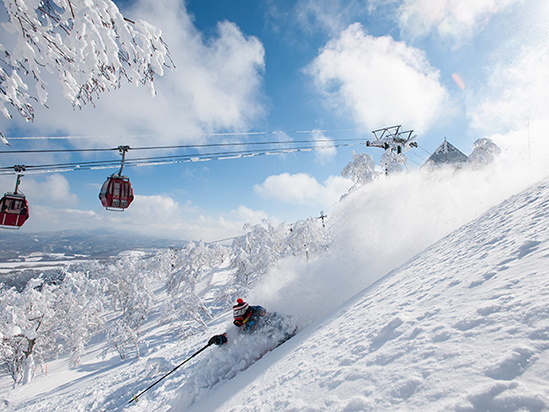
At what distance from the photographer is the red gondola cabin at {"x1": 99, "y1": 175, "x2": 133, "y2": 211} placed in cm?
A: 717

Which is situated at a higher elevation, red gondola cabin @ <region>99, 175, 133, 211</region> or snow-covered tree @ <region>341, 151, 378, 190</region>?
snow-covered tree @ <region>341, 151, 378, 190</region>

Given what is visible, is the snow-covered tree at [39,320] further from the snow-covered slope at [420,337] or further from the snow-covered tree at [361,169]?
the snow-covered tree at [361,169]

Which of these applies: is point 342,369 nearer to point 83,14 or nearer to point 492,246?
point 492,246

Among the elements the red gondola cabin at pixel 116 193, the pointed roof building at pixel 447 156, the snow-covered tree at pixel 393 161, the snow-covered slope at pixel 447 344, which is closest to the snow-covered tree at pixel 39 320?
the red gondola cabin at pixel 116 193

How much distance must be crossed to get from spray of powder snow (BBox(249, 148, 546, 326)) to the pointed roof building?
27633mm

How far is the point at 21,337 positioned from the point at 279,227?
3138 cm

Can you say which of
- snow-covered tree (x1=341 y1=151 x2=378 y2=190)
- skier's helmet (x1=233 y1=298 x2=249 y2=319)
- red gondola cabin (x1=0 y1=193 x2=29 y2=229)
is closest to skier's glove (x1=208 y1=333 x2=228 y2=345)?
skier's helmet (x1=233 y1=298 x2=249 y2=319)

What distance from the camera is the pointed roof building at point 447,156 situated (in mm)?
34969

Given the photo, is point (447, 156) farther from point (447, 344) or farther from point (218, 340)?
point (447, 344)

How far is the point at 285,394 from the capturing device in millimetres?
3295

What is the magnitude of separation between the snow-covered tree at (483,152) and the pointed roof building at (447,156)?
213 inches

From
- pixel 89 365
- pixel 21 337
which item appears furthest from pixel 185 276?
pixel 21 337

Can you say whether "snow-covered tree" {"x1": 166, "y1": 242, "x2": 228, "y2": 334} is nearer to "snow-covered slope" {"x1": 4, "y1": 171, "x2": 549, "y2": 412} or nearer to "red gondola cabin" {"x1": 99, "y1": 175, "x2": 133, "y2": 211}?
"snow-covered slope" {"x1": 4, "y1": 171, "x2": 549, "y2": 412}

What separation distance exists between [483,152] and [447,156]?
25.2ft
